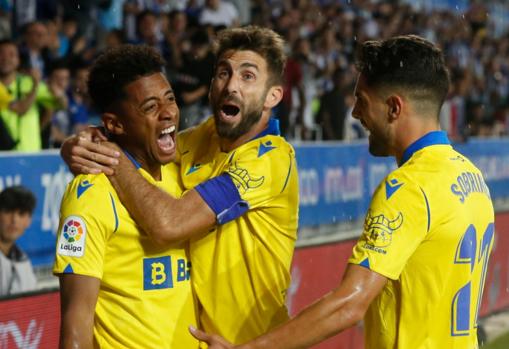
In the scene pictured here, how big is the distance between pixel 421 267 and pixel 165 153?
120 cm

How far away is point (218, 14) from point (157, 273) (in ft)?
31.9

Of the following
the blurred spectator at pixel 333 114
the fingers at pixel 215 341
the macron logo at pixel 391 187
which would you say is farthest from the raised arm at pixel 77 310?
the blurred spectator at pixel 333 114

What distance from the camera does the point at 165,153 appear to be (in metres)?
4.05

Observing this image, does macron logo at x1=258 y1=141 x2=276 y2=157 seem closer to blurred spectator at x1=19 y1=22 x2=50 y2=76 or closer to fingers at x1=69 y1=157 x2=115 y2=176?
fingers at x1=69 y1=157 x2=115 y2=176

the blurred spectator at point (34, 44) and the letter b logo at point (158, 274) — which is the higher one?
the blurred spectator at point (34, 44)

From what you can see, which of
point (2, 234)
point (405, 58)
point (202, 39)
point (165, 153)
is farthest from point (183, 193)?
point (202, 39)

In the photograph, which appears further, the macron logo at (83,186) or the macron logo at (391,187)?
the macron logo at (83,186)

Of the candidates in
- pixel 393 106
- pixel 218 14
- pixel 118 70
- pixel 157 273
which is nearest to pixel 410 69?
pixel 393 106

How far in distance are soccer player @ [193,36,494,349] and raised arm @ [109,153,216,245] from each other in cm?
52

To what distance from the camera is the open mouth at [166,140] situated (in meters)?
4.04

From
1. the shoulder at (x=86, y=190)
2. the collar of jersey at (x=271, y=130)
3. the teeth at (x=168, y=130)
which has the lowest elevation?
the shoulder at (x=86, y=190)

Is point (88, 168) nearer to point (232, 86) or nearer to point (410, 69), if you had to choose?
point (232, 86)

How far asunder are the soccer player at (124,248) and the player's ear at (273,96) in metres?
0.55

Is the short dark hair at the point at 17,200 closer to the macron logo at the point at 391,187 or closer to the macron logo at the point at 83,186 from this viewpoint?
the macron logo at the point at 83,186
